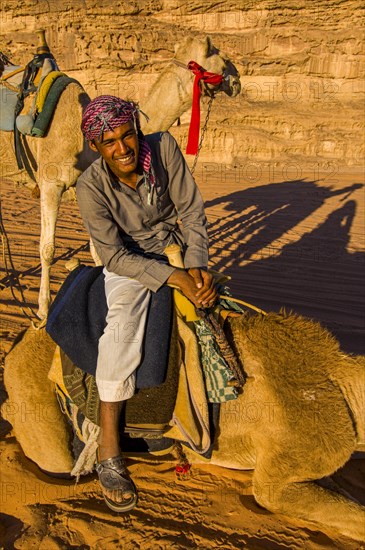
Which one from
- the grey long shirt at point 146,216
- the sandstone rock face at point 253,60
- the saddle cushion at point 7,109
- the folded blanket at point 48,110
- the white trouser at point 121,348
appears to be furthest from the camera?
the sandstone rock face at point 253,60

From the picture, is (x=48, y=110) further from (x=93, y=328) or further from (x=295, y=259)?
(x=295, y=259)

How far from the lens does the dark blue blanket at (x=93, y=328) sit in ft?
9.30

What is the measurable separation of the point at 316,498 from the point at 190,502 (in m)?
0.90

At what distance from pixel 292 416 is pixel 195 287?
966mm

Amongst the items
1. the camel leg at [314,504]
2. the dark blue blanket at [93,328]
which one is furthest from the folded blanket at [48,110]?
the camel leg at [314,504]

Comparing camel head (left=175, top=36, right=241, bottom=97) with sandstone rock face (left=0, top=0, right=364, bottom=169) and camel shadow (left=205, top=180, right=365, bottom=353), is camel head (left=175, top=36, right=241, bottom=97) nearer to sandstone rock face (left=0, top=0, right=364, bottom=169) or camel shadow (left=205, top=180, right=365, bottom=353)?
camel shadow (left=205, top=180, right=365, bottom=353)

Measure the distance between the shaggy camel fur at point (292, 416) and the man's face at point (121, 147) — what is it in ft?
4.06

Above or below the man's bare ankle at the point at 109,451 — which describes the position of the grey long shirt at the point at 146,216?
above

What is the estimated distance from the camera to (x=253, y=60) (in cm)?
2816

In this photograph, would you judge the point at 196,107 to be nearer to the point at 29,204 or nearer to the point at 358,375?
the point at 358,375

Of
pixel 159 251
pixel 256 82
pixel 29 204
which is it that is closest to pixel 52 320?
pixel 159 251

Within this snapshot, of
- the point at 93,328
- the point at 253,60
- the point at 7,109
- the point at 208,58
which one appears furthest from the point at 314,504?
the point at 253,60

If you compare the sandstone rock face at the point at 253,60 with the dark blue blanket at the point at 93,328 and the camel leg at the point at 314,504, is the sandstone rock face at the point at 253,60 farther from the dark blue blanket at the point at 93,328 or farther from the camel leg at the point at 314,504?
the camel leg at the point at 314,504

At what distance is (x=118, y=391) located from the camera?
2.76 metres
